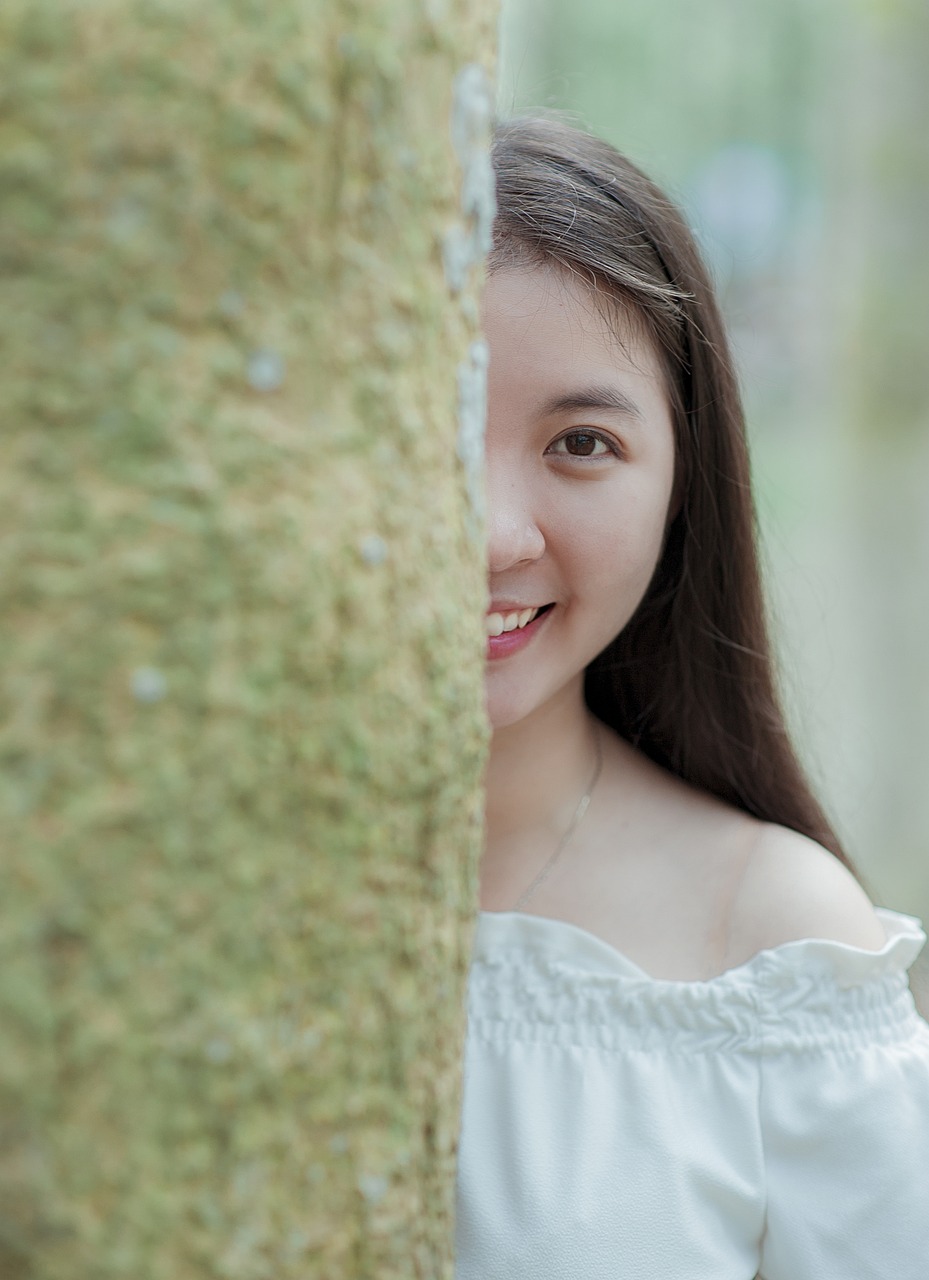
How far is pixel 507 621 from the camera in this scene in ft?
4.89

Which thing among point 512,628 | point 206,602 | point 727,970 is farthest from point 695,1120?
point 206,602

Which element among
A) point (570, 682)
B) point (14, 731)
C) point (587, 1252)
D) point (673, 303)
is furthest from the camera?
point (570, 682)

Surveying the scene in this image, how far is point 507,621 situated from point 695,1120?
0.59 meters

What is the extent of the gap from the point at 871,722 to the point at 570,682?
189 inches

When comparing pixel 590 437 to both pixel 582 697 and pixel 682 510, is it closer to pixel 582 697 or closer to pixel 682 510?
pixel 682 510

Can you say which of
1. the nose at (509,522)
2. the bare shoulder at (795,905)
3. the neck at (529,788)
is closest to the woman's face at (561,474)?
the nose at (509,522)

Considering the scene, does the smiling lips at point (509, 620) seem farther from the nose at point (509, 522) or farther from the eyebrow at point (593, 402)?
the eyebrow at point (593, 402)

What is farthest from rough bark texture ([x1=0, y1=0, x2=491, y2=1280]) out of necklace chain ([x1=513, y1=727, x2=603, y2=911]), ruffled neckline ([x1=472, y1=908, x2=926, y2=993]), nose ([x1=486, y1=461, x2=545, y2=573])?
necklace chain ([x1=513, y1=727, x2=603, y2=911])

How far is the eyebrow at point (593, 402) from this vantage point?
1.43 metres

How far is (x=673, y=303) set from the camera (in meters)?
1.61

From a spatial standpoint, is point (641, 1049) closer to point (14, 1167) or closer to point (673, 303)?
point (673, 303)

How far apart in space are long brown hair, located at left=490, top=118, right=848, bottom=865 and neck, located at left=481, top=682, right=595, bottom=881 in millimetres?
176

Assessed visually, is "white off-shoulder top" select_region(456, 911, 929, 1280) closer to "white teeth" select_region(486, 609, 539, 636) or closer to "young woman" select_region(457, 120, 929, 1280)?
"young woman" select_region(457, 120, 929, 1280)

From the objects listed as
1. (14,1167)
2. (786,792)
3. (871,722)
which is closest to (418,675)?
(14,1167)
